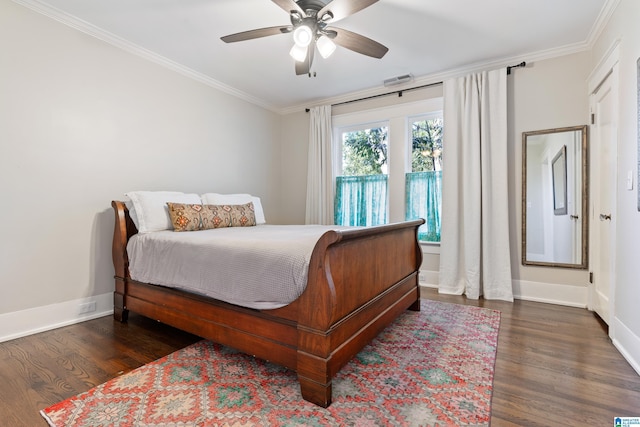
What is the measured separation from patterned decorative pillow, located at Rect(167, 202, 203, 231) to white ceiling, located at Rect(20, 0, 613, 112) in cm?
161

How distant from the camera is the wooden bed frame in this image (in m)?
1.49

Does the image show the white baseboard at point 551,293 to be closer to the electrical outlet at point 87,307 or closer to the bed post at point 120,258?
the bed post at point 120,258

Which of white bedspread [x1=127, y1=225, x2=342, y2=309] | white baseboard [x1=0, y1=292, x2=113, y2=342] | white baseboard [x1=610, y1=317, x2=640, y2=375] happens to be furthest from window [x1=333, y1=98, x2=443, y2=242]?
white baseboard [x1=0, y1=292, x2=113, y2=342]

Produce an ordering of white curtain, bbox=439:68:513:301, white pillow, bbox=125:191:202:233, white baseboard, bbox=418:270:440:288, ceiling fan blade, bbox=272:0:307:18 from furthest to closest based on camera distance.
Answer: white baseboard, bbox=418:270:440:288, white curtain, bbox=439:68:513:301, white pillow, bbox=125:191:202:233, ceiling fan blade, bbox=272:0:307:18

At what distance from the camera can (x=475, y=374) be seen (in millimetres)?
1752

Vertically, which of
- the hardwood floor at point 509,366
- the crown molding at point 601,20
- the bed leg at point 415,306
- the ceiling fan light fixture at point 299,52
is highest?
the crown molding at point 601,20

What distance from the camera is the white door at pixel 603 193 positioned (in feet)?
7.58

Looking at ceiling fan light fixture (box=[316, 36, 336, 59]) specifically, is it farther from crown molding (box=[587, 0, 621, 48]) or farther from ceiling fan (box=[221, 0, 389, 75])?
crown molding (box=[587, 0, 621, 48])

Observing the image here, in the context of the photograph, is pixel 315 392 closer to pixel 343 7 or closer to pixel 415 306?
pixel 415 306

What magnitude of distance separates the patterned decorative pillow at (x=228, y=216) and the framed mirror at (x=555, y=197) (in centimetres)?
298

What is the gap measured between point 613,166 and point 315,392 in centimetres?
270

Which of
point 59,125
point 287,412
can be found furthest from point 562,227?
point 59,125

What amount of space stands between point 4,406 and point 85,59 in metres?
2.66

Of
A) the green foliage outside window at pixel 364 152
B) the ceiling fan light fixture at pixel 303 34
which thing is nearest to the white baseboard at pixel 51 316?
the ceiling fan light fixture at pixel 303 34
